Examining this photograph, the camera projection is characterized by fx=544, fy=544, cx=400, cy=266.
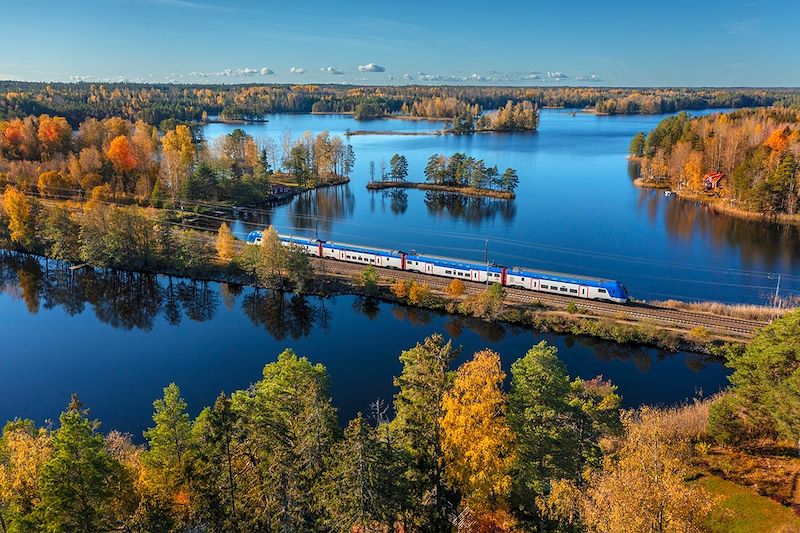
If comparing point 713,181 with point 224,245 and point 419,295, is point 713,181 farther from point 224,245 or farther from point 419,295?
point 224,245

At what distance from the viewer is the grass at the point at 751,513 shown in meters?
15.8

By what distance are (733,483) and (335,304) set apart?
2995 centimetres

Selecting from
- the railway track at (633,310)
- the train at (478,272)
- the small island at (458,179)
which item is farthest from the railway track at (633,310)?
the small island at (458,179)

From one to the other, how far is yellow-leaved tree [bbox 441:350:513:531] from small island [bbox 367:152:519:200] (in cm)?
6557

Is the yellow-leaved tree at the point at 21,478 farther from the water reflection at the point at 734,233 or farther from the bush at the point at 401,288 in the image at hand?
the water reflection at the point at 734,233

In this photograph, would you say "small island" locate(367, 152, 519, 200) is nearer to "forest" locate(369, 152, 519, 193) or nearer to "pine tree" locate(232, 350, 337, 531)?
"forest" locate(369, 152, 519, 193)

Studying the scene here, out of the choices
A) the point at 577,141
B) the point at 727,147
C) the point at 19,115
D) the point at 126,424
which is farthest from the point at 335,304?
the point at 577,141

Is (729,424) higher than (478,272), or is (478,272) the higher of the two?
(729,424)

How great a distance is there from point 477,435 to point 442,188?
72983 mm

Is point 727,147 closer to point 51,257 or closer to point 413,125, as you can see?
point 51,257

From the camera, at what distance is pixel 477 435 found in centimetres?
1441

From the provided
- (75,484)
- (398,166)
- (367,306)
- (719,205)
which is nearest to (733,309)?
(367,306)

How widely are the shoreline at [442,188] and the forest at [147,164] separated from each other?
8.91 metres

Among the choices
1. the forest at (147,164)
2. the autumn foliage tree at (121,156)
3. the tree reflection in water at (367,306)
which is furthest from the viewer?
the autumn foliage tree at (121,156)
